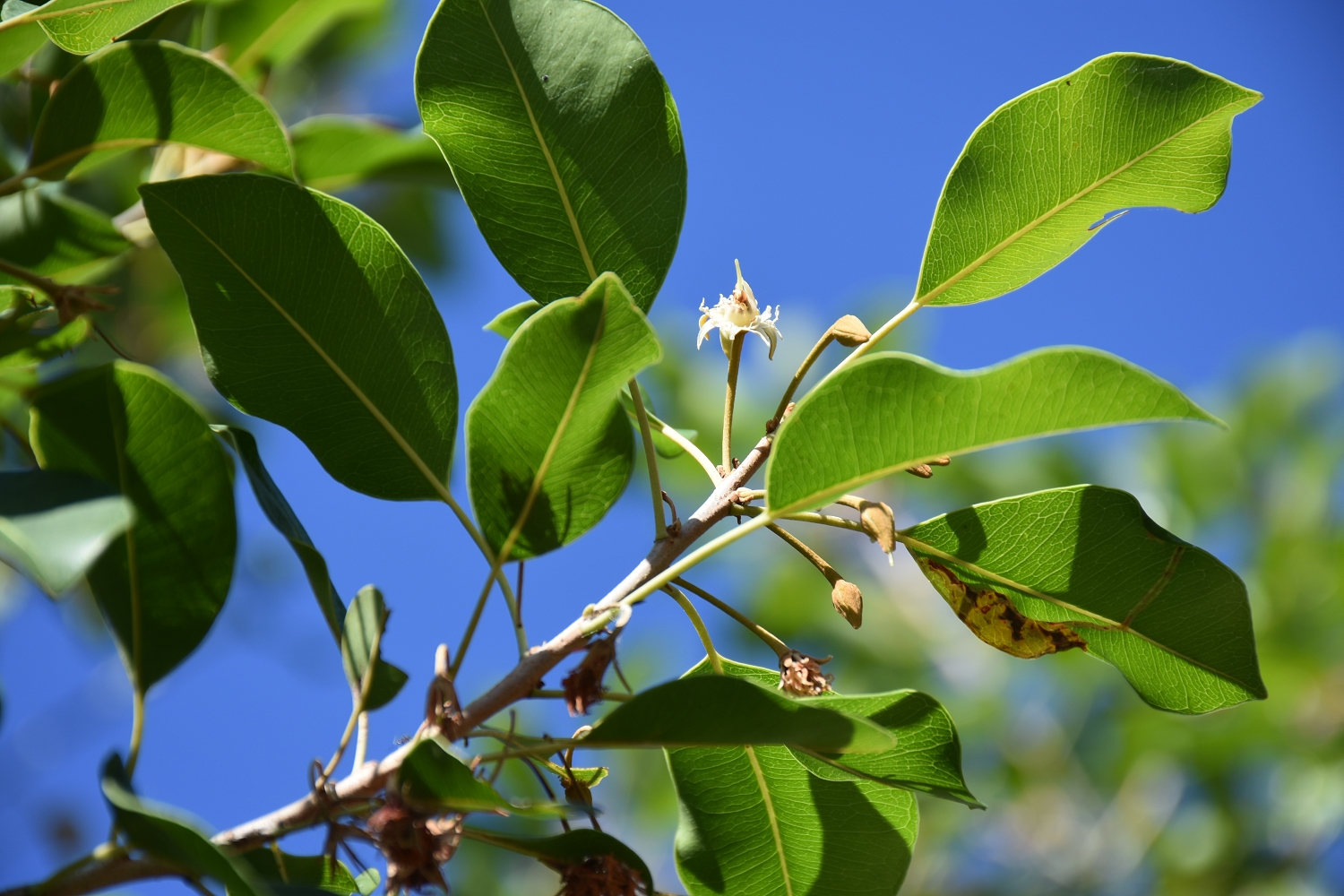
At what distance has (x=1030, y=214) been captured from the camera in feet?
3.47

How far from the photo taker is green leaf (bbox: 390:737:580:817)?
75cm

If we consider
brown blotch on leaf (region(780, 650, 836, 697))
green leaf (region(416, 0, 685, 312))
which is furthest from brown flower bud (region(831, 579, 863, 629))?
green leaf (region(416, 0, 685, 312))

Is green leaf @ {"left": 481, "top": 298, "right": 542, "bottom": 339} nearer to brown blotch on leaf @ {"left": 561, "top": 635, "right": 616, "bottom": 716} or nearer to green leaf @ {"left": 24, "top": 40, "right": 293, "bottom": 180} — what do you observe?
green leaf @ {"left": 24, "top": 40, "right": 293, "bottom": 180}

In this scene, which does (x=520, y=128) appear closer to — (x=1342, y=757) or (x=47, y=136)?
(x=47, y=136)

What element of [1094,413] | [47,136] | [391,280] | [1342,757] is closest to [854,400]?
[1094,413]

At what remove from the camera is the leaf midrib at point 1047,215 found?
3.36 feet

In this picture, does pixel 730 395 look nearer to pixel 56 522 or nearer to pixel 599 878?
pixel 599 878

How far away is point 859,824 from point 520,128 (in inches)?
32.0

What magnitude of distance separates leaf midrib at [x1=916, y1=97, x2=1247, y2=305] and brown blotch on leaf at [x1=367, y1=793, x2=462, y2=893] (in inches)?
28.6

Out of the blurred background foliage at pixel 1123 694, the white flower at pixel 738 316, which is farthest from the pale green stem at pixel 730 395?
the blurred background foliage at pixel 1123 694

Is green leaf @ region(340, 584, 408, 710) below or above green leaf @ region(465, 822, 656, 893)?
above

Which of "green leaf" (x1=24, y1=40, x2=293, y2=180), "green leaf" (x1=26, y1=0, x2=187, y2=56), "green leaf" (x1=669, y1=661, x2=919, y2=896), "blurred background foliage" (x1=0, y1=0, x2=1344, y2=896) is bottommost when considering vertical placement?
"blurred background foliage" (x1=0, y1=0, x2=1344, y2=896)

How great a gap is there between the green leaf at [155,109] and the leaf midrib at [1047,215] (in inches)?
30.2

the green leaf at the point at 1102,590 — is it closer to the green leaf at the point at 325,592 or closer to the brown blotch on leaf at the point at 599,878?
the brown blotch on leaf at the point at 599,878
